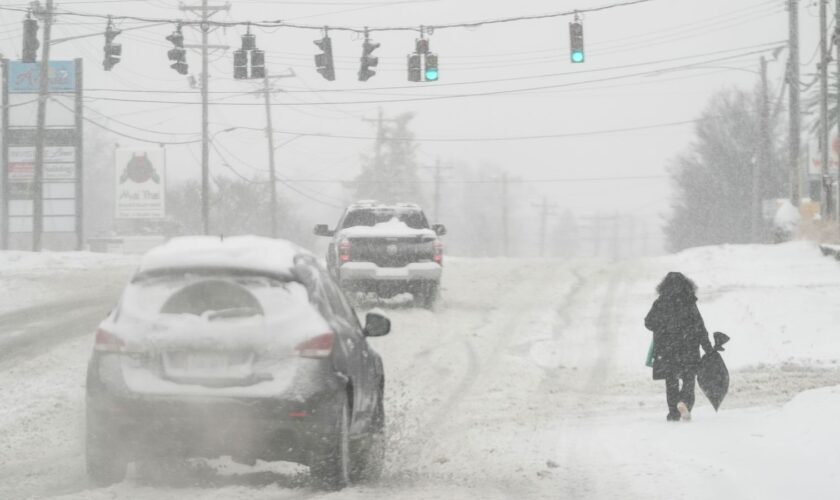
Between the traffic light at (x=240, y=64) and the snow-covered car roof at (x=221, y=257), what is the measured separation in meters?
20.9

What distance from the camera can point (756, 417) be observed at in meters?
11.0

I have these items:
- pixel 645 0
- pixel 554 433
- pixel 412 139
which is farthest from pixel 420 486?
pixel 412 139

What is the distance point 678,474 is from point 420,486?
185 cm

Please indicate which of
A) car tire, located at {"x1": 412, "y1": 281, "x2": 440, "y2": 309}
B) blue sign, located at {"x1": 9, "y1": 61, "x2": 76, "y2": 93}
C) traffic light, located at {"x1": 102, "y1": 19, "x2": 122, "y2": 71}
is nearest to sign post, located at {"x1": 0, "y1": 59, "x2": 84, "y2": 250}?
blue sign, located at {"x1": 9, "y1": 61, "x2": 76, "y2": 93}

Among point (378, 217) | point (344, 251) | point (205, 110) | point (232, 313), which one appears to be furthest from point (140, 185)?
point (232, 313)

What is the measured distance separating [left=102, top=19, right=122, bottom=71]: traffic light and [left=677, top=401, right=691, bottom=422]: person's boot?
66.0ft

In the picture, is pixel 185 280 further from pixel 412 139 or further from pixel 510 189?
pixel 510 189

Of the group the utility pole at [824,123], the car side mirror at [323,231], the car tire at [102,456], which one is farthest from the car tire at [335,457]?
the utility pole at [824,123]

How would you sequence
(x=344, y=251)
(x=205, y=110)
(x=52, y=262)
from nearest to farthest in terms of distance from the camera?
(x=344, y=251), (x=52, y=262), (x=205, y=110)

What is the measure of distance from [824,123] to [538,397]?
23.7m

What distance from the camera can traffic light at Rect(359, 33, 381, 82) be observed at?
28.5 metres

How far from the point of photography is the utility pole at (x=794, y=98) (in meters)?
36.1

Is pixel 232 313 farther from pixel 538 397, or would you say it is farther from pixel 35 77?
pixel 35 77

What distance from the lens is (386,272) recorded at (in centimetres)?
2083
